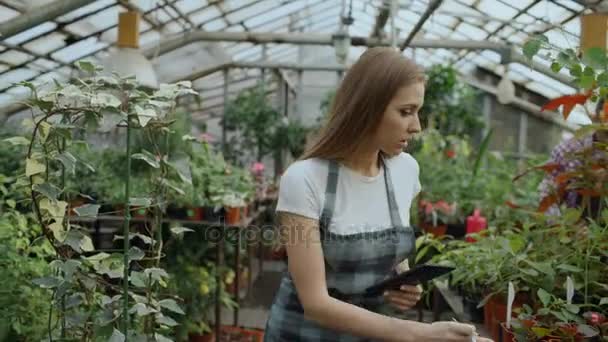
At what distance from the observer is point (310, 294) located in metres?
0.99

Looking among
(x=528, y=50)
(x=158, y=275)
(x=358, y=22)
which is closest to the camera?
(x=528, y=50)

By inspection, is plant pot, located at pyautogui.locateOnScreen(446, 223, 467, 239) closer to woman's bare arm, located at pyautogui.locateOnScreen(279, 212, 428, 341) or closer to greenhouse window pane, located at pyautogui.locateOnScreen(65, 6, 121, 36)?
woman's bare arm, located at pyautogui.locateOnScreen(279, 212, 428, 341)

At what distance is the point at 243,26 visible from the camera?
7.33 meters

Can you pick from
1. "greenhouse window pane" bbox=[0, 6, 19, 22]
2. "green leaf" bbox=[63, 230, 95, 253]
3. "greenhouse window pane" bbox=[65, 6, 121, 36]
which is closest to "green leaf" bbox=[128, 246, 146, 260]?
"green leaf" bbox=[63, 230, 95, 253]

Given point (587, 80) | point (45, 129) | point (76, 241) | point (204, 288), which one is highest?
point (587, 80)

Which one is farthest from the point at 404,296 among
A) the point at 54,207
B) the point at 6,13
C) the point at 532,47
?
the point at 6,13

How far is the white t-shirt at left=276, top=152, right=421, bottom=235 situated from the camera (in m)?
1.04

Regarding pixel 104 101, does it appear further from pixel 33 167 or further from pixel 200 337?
pixel 200 337

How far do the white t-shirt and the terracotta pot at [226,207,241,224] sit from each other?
2.25 m

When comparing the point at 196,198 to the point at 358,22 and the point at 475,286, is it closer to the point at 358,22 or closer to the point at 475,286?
the point at 475,286

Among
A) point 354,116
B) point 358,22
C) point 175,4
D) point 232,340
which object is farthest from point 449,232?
point 358,22

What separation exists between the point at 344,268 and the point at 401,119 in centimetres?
29

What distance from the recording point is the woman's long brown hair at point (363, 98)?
40.9 inches

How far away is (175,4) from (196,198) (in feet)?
10.5
